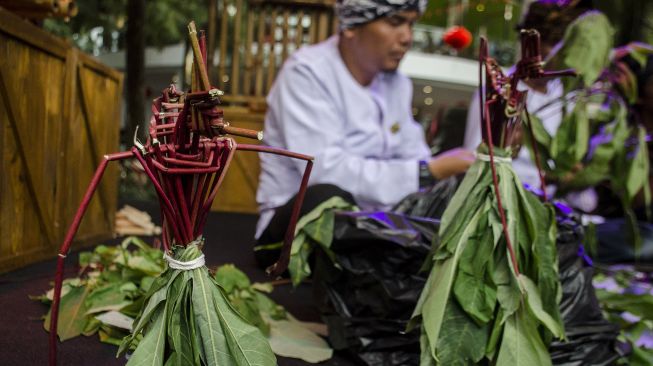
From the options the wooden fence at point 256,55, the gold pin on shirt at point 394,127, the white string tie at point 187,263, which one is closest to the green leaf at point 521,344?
the white string tie at point 187,263

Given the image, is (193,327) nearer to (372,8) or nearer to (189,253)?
(189,253)

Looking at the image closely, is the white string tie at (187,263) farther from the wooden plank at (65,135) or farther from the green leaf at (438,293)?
the wooden plank at (65,135)

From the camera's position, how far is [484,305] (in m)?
0.99

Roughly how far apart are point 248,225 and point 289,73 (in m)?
1.45

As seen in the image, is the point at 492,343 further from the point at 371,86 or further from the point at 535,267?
the point at 371,86

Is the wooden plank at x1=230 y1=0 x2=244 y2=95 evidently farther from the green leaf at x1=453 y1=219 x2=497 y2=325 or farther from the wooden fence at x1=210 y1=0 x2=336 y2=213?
the green leaf at x1=453 y1=219 x2=497 y2=325

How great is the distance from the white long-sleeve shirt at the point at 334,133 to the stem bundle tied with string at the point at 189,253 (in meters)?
1.18

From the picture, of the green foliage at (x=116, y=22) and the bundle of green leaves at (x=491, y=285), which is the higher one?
the green foliage at (x=116, y=22)

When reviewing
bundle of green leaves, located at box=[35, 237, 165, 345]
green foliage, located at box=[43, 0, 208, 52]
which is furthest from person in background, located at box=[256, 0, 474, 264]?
green foliage, located at box=[43, 0, 208, 52]

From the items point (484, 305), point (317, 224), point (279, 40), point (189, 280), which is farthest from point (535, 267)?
point (279, 40)

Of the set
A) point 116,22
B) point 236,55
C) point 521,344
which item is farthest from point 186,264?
point 116,22

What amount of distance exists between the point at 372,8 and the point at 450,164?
2.12 ft

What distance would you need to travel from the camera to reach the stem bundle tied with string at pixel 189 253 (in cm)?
69

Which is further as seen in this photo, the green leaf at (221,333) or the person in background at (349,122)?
the person in background at (349,122)
